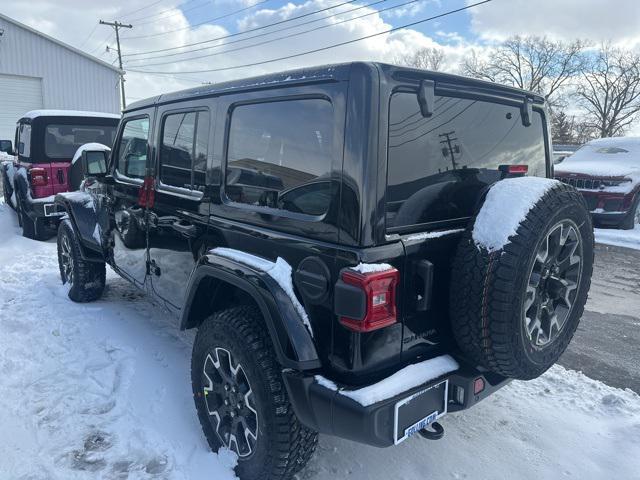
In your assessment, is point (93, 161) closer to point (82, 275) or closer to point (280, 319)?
point (82, 275)

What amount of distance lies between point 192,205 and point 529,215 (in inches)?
72.4

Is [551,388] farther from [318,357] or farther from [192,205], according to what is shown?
[192,205]

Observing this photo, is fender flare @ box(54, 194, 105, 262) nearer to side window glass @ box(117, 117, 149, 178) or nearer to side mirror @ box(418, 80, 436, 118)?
side window glass @ box(117, 117, 149, 178)

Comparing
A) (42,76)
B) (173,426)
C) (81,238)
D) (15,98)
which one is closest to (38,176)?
(81,238)

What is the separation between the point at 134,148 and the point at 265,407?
250 centimetres

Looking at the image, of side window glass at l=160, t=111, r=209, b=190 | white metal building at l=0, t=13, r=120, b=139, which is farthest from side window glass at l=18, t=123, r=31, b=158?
white metal building at l=0, t=13, r=120, b=139

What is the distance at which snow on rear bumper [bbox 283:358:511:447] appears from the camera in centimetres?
186

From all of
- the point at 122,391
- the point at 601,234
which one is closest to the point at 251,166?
the point at 122,391

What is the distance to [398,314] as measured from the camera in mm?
2035

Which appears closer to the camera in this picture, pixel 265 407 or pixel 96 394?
pixel 265 407

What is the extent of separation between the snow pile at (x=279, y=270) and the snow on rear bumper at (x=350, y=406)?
0.23 m

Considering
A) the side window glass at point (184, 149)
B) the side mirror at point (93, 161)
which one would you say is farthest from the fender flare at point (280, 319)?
the side mirror at point (93, 161)

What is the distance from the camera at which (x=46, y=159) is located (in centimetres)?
711

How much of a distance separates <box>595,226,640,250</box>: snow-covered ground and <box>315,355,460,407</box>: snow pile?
7612 millimetres
